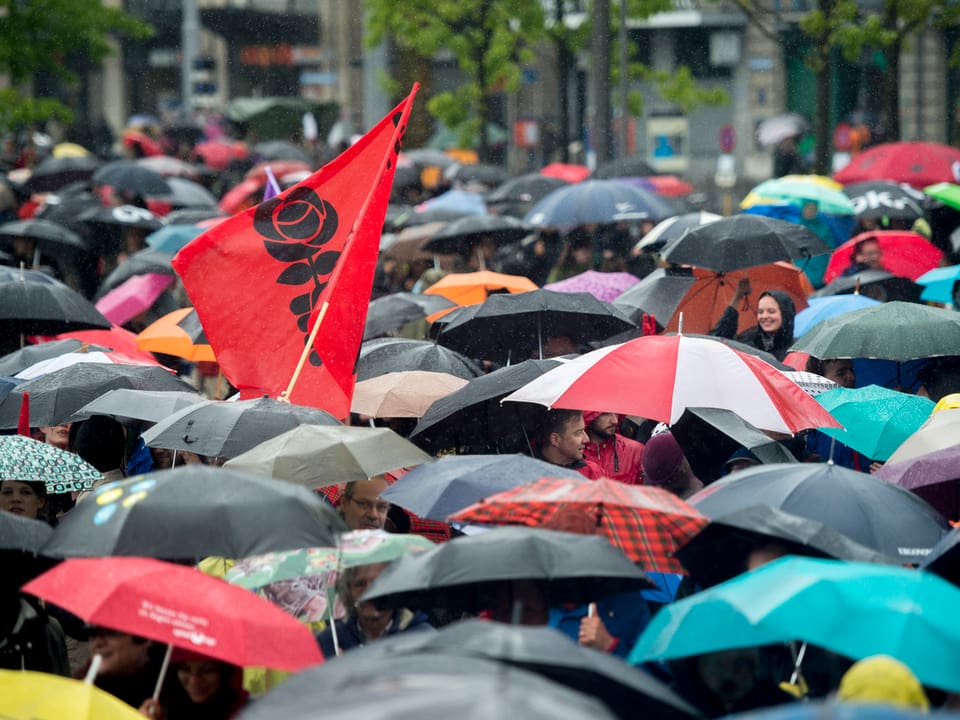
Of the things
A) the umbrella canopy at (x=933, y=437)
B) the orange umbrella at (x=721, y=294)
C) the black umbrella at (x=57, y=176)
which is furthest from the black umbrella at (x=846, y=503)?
the black umbrella at (x=57, y=176)

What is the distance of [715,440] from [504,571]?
7.87ft

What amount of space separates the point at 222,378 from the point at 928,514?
18.4 ft

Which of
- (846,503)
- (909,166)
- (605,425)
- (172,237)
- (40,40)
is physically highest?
(40,40)

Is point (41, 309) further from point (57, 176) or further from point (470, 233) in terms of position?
point (57, 176)

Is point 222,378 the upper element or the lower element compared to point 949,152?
lower

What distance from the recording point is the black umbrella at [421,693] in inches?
125

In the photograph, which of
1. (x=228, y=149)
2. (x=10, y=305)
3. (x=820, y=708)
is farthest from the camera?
(x=228, y=149)

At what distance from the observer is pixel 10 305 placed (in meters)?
9.82

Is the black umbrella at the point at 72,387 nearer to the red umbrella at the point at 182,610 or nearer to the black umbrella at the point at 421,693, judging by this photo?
the red umbrella at the point at 182,610

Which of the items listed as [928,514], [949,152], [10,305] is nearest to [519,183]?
[949,152]

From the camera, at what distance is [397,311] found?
1062cm

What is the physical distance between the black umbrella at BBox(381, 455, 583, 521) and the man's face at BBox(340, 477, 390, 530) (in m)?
0.30

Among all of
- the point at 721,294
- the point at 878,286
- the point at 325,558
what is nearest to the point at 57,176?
the point at 721,294

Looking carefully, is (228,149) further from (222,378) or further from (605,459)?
(605,459)
